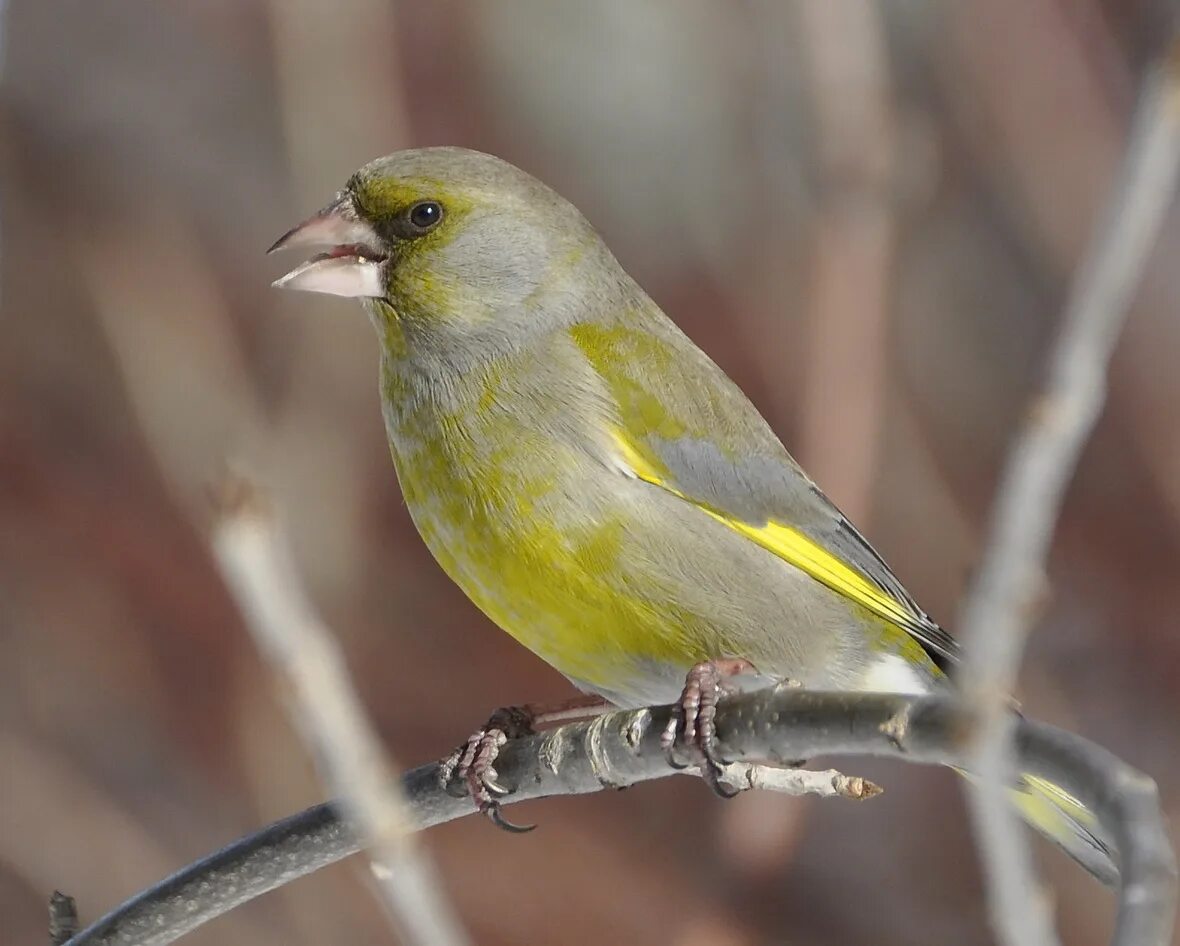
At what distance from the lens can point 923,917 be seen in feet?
9.98

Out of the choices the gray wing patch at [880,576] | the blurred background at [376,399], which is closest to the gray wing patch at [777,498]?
the gray wing patch at [880,576]

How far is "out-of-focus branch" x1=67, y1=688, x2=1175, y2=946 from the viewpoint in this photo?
0.61 meters

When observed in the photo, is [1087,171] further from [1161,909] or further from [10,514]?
[1161,909]

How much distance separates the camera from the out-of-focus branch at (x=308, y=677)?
48cm

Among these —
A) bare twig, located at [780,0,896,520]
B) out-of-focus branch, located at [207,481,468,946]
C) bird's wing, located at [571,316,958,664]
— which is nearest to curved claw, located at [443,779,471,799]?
bird's wing, located at [571,316,958,664]

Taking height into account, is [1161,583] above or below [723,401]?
above

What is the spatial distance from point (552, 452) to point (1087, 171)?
1.98m

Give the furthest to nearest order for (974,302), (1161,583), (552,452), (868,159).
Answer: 1. (974,302)
2. (1161,583)
3. (868,159)
4. (552,452)

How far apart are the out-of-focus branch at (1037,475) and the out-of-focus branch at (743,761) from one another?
0.09 ft

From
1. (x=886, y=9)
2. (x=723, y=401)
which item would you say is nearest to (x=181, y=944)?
(x=723, y=401)

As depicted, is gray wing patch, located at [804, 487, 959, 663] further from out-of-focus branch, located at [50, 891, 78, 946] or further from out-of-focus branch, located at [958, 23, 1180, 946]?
out-of-focus branch, located at [958, 23, 1180, 946]

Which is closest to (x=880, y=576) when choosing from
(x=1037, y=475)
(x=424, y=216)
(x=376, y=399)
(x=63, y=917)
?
(x=424, y=216)

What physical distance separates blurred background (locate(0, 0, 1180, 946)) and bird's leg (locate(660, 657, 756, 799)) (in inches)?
63.6

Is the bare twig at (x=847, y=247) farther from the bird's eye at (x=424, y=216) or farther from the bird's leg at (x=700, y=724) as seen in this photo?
the bird's leg at (x=700, y=724)
